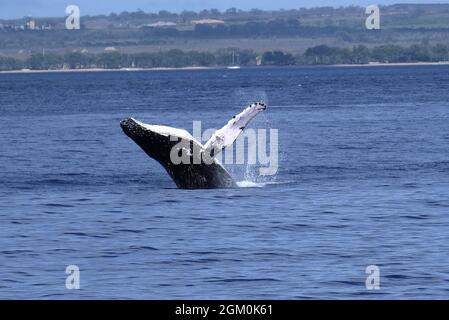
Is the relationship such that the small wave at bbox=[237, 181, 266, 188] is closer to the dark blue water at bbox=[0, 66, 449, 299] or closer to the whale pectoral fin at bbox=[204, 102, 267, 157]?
the dark blue water at bbox=[0, 66, 449, 299]

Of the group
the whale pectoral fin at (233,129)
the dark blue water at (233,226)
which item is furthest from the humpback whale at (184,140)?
the dark blue water at (233,226)

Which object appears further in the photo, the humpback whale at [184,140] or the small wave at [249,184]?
the small wave at [249,184]

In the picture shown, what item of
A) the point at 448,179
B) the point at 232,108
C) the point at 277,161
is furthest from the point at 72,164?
the point at 232,108

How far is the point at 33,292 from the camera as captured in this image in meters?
19.5

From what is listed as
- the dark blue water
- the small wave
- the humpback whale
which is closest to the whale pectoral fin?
the humpback whale

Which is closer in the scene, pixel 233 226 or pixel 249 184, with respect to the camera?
pixel 233 226

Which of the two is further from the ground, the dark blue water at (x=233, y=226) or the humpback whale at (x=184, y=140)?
the humpback whale at (x=184, y=140)

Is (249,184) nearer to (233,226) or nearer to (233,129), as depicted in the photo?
(233,129)

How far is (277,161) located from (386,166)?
3.74 metres

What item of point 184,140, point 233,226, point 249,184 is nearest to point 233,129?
point 184,140

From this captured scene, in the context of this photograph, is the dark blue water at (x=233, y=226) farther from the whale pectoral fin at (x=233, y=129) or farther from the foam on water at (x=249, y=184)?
the whale pectoral fin at (x=233, y=129)

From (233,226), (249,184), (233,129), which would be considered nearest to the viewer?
(233,226)

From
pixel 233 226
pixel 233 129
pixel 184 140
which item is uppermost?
pixel 233 129
